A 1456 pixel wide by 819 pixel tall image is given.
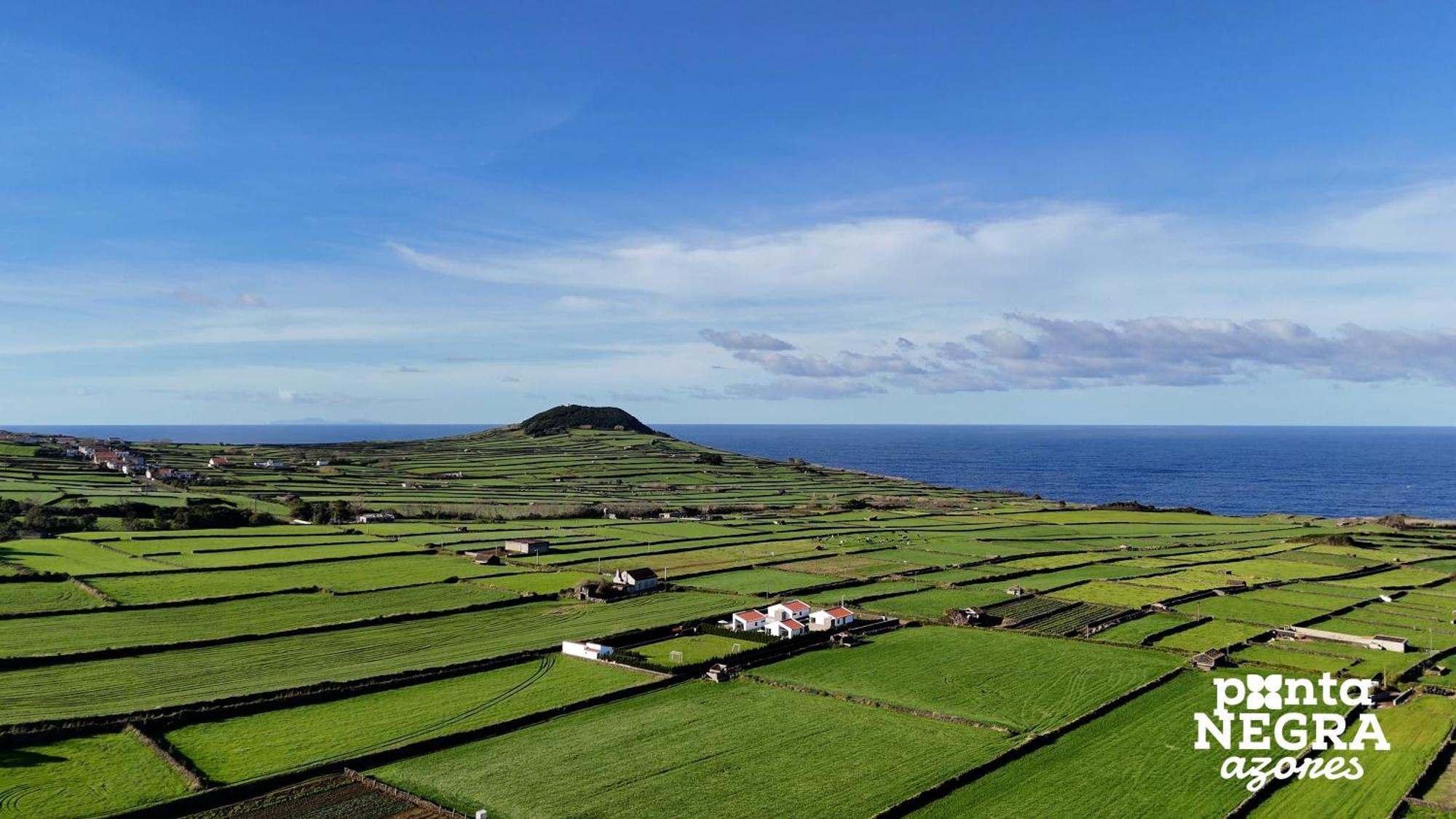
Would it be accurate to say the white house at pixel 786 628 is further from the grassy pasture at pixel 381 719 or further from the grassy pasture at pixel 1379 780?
the grassy pasture at pixel 1379 780

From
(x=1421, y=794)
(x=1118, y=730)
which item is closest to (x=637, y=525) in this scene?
(x=1118, y=730)

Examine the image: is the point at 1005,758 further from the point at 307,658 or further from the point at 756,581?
the point at 756,581

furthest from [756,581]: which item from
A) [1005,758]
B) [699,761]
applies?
[1005,758]

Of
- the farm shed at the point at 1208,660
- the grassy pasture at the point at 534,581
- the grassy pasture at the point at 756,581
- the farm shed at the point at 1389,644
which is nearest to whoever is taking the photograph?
the farm shed at the point at 1208,660

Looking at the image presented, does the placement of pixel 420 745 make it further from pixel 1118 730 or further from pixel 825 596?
pixel 825 596

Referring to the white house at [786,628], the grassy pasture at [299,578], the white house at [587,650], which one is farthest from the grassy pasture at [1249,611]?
the grassy pasture at [299,578]

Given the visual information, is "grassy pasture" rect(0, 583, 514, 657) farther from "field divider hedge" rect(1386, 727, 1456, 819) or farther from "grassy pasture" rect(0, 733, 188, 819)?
"field divider hedge" rect(1386, 727, 1456, 819)
